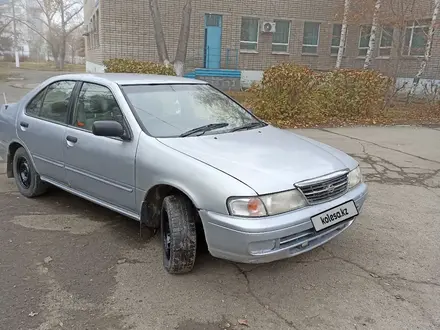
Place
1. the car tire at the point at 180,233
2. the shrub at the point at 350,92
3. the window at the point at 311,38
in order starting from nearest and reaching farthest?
the car tire at the point at 180,233 → the shrub at the point at 350,92 → the window at the point at 311,38

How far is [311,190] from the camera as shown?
110 inches

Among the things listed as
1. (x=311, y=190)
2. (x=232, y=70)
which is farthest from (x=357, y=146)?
(x=232, y=70)

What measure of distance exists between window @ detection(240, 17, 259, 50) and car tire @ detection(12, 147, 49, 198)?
15.9 metres

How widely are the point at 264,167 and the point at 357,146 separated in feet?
18.1

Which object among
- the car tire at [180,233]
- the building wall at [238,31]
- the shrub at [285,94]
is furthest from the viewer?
the building wall at [238,31]

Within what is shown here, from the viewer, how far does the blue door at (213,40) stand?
1825cm

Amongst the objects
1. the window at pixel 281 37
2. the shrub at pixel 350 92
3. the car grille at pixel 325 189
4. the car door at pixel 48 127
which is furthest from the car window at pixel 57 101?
the window at pixel 281 37

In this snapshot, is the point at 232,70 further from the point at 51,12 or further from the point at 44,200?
the point at 51,12

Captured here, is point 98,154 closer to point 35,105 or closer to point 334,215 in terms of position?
point 35,105

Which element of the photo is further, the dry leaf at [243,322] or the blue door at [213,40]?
the blue door at [213,40]

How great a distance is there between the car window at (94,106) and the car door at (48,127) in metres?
0.20

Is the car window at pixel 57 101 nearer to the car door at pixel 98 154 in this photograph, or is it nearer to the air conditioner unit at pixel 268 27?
the car door at pixel 98 154

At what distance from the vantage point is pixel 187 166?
2.82 metres

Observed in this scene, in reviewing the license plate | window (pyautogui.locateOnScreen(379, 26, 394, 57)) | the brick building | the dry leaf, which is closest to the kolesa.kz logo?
the license plate
